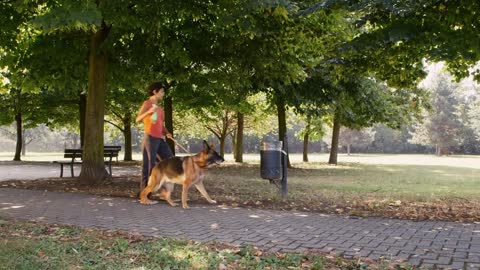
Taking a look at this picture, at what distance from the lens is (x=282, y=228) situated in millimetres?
7023

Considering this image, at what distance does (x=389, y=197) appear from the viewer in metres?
11.5

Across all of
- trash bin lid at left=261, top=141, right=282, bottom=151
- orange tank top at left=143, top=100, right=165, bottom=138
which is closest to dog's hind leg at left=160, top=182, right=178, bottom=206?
orange tank top at left=143, top=100, right=165, bottom=138

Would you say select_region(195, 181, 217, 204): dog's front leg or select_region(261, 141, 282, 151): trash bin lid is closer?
select_region(195, 181, 217, 204): dog's front leg

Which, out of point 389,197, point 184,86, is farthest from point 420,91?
point 389,197

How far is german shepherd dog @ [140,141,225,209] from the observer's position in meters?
8.82

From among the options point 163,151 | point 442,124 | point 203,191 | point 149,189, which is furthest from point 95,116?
point 442,124

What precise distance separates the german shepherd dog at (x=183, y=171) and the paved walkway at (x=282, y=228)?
1.14 feet

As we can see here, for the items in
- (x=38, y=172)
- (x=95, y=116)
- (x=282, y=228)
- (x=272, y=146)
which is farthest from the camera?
(x=38, y=172)

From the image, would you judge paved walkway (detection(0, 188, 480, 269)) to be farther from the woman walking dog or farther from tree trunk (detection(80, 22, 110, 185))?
tree trunk (detection(80, 22, 110, 185))

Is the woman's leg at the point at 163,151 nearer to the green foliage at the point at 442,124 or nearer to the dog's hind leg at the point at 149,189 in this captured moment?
the dog's hind leg at the point at 149,189

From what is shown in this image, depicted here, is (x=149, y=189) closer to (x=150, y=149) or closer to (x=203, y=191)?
(x=150, y=149)

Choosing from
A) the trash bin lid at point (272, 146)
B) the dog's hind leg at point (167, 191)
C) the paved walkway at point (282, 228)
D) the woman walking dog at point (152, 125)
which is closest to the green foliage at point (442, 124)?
the trash bin lid at point (272, 146)

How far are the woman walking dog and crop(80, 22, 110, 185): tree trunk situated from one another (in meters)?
3.68

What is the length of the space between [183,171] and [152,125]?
4.35ft
